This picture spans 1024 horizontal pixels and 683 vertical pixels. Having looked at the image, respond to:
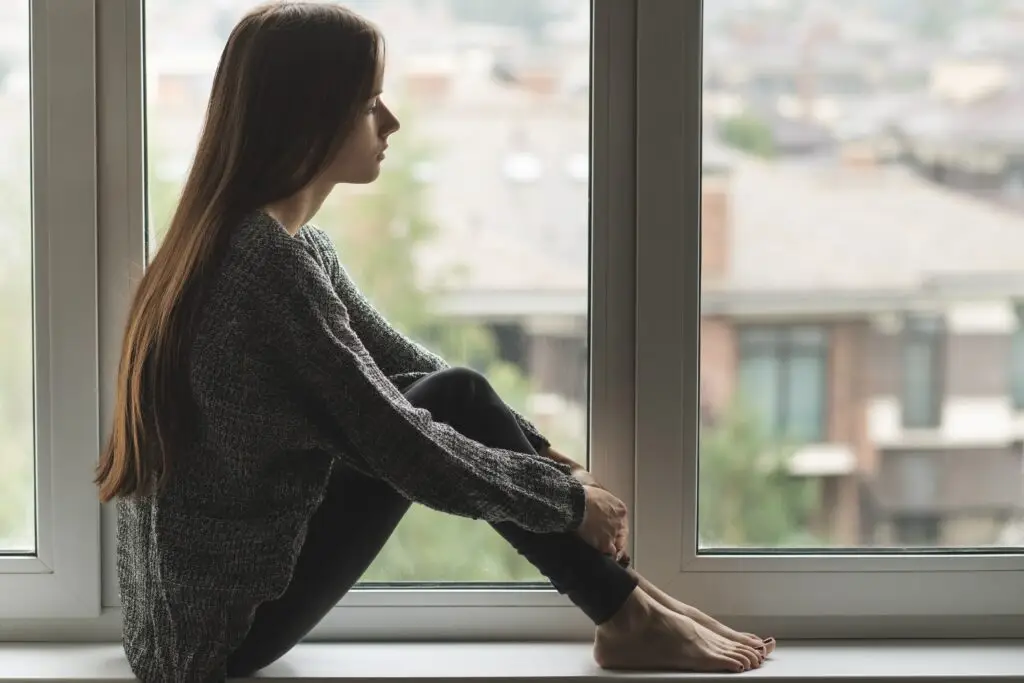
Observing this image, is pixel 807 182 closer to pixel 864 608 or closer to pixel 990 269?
pixel 990 269

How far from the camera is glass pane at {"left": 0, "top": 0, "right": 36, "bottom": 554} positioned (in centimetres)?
150

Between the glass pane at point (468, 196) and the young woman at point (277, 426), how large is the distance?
0.61 feet

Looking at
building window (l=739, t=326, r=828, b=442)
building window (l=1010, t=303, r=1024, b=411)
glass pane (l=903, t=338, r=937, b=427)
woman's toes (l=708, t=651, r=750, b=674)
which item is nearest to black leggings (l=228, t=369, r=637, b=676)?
woman's toes (l=708, t=651, r=750, b=674)

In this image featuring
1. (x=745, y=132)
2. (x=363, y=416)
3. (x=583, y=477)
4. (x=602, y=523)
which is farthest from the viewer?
(x=745, y=132)

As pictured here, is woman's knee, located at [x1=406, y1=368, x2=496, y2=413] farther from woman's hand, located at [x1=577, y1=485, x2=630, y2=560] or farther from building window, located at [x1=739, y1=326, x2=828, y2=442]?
building window, located at [x1=739, y1=326, x2=828, y2=442]

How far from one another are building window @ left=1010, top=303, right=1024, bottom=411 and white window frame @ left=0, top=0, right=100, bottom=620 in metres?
1.22

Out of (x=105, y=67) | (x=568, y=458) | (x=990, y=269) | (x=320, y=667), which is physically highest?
(x=105, y=67)

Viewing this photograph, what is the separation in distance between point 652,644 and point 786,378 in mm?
417

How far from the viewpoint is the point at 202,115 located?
5.02 feet

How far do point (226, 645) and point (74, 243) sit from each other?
0.56m

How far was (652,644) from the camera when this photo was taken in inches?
54.2

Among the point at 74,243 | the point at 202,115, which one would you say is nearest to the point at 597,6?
the point at 202,115

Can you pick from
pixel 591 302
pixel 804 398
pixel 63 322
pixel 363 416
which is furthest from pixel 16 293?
pixel 804 398

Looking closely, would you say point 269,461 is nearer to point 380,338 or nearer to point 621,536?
point 380,338
